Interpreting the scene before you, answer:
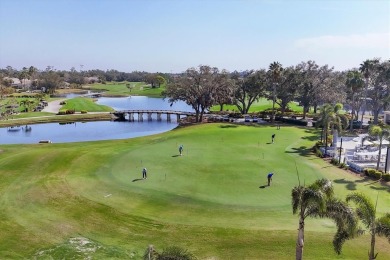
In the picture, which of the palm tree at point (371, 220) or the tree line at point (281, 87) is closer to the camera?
Result: the palm tree at point (371, 220)

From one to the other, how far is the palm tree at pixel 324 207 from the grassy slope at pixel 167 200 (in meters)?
4.57

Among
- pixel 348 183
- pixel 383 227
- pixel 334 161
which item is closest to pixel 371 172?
pixel 348 183

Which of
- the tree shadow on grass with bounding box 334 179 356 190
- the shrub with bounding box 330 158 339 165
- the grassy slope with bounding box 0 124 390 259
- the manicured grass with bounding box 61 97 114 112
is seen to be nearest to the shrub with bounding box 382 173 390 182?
the grassy slope with bounding box 0 124 390 259

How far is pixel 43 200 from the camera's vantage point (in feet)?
111

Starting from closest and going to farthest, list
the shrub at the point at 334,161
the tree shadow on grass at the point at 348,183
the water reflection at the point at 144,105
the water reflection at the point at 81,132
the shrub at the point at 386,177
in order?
the tree shadow on grass at the point at 348,183 < the shrub at the point at 386,177 < the shrub at the point at 334,161 < the water reflection at the point at 81,132 < the water reflection at the point at 144,105

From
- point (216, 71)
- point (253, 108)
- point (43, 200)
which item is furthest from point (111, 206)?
point (253, 108)

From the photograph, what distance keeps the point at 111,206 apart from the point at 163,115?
9819cm

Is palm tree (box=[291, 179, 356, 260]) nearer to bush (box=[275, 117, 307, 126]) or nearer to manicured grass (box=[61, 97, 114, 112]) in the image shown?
bush (box=[275, 117, 307, 126])

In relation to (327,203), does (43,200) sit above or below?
below

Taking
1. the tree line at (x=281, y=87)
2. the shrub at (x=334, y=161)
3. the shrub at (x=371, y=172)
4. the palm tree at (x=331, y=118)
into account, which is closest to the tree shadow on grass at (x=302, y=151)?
the palm tree at (x=331, y=118)

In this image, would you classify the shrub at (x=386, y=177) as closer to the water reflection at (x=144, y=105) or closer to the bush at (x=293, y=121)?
the bush at (x=293, y=121)

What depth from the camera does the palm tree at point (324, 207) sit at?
20.3 m

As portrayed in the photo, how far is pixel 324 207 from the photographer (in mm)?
20344

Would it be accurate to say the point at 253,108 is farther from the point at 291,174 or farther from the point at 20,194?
the point at 20,194
